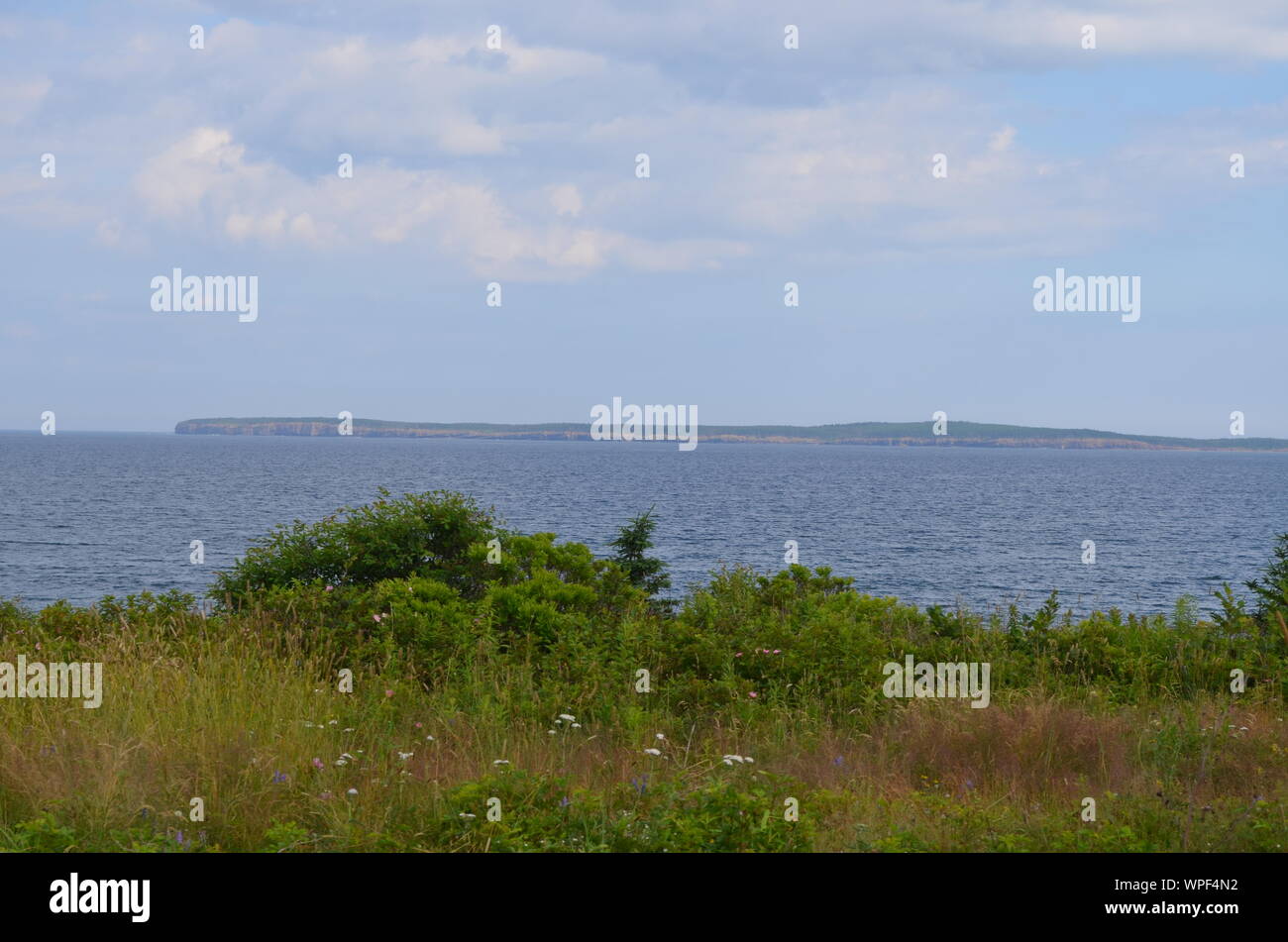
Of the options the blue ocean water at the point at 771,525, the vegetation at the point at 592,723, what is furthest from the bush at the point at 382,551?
the blue ocean water at the point at 771,525

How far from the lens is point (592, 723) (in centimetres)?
712

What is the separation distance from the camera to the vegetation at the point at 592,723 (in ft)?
15.2

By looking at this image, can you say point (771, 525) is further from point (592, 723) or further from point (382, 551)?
point (592, 723)

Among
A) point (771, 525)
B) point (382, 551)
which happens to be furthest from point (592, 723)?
point (771, 525)

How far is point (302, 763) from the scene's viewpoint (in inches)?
211

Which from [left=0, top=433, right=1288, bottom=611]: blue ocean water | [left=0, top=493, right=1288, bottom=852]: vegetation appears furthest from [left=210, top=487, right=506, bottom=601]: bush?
[left=0, top=433, right=1288, bottom=611]: blue ocean water

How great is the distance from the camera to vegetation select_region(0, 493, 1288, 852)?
15.2ft

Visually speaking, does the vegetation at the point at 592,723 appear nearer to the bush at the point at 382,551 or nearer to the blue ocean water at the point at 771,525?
the bush at the point at 382,551

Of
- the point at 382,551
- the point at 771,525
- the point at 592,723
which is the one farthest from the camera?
the point at 771,525

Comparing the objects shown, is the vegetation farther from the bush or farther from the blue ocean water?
the blue ocean water

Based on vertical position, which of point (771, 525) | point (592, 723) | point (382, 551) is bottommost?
point (771, 525)

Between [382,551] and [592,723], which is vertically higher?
[382,551]

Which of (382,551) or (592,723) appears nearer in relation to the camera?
(592,723)

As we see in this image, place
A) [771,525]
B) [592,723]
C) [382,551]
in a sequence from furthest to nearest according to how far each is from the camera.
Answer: [771,525]
[382,551]
[592,723]
